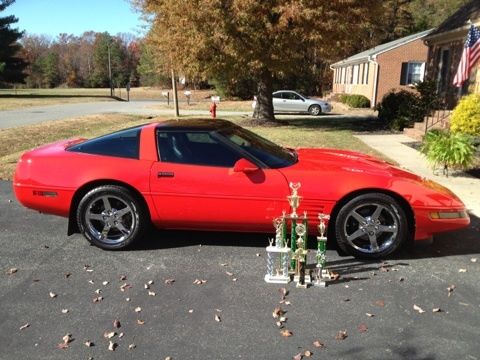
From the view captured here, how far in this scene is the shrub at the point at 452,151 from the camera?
8398mm

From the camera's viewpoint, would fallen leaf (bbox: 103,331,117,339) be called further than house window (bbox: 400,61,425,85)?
No

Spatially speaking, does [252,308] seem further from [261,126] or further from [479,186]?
[261,126]

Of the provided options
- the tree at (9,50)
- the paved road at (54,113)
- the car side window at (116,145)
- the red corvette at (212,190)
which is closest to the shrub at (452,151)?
the red corvette at (212,190)

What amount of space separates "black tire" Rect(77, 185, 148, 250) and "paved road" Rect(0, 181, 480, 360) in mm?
137

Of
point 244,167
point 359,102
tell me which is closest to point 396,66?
point 359,102

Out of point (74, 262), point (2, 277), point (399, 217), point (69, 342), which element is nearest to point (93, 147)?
point (74, 262)

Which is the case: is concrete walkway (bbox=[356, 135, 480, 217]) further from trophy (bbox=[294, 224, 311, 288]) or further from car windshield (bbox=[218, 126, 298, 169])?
trophy (bbox=[294, 224, 311, 288])

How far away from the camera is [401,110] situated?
16.6 meters

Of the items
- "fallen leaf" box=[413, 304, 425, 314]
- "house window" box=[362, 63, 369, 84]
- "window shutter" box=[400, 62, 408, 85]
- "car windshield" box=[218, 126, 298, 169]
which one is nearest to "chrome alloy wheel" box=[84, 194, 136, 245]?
"car windshield" box=[218, 126, 298, 169]

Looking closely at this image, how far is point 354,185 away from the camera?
4.42 m

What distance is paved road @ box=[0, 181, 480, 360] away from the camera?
3072 mm

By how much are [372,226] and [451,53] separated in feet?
50.0

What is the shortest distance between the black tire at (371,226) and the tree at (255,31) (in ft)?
38.3

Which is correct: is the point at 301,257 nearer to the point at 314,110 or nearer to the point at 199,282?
the point at 199,282
